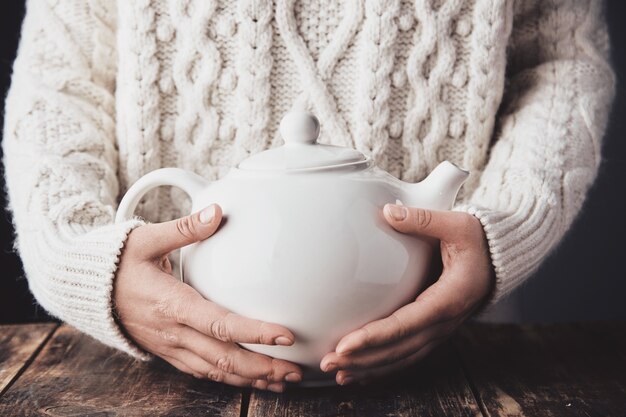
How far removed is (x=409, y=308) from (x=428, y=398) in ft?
0.36

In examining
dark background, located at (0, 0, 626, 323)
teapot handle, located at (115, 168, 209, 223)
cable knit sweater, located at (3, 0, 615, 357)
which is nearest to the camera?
teapot handle, located at (115, 168, 209, 223)

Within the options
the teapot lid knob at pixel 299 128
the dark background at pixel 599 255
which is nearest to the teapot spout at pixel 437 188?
the teapot lid knob at pixel 299 128

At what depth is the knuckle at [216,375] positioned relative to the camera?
687 millimetres

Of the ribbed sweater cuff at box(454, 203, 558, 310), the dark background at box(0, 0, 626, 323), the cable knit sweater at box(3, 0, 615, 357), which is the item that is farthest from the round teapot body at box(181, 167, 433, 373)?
the dark background at box(0, 0, 626, 323)

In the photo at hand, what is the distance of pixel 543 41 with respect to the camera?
42.5 inches

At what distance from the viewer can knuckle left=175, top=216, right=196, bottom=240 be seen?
0.65 metres

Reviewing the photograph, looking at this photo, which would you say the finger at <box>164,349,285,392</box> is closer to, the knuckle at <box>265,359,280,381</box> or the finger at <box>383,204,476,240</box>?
the knuckle at <box>265,359,280,381</box>

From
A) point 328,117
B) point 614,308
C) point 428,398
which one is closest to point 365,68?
point 328,117

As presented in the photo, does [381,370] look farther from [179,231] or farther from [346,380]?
[179,231]

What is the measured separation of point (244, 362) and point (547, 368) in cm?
37

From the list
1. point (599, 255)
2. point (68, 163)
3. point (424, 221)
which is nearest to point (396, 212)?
point (424, 221)

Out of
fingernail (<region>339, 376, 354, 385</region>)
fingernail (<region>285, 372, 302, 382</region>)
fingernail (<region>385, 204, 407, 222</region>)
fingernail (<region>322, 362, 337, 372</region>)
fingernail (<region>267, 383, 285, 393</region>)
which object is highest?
fingernail (<region>385, 204, 407, 222</region>)

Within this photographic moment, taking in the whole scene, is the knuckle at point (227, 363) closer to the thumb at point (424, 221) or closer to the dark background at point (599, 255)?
the thumb at point (424, 221)

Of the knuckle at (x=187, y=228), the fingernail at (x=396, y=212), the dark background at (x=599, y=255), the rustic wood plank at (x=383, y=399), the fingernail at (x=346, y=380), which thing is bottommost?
the dark background at (x=599, y=255)
